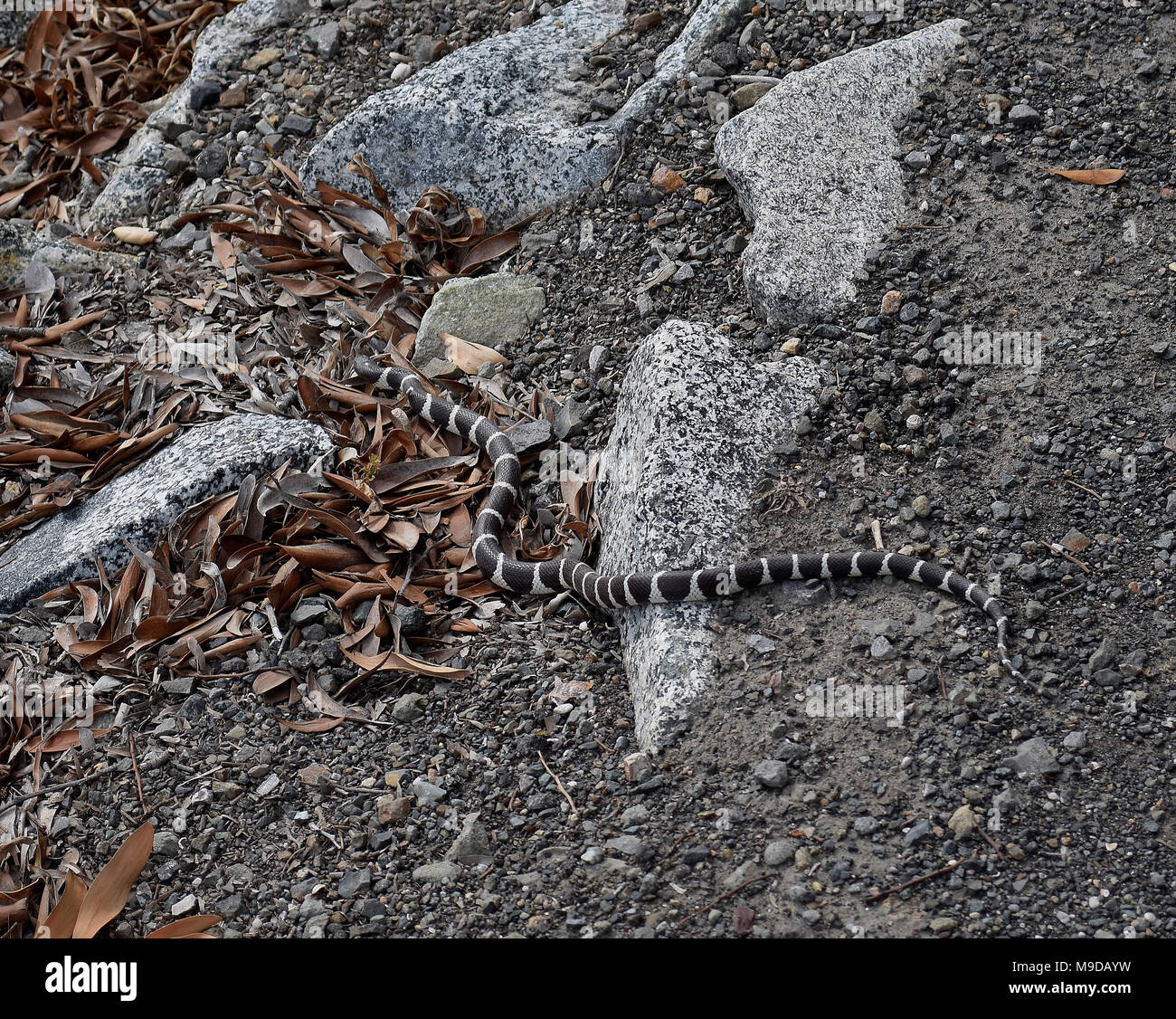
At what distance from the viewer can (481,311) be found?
671 cm

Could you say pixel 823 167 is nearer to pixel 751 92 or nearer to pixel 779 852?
pixel 751 92

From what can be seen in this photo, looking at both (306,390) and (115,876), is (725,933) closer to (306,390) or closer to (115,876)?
(115,876)

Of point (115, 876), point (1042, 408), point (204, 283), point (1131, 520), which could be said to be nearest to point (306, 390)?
point (204, 283)

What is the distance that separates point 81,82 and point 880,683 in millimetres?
8684

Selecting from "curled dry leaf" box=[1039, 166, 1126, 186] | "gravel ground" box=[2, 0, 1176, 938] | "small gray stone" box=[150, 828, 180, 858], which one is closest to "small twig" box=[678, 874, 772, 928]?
"gravel ground" box=[2, 0, 1176, 938]

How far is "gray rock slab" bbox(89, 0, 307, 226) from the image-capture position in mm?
8258

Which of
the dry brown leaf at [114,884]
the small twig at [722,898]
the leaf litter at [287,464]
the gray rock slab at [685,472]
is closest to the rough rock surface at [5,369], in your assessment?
the leaf litter at [287,464]

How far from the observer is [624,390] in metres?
5.66

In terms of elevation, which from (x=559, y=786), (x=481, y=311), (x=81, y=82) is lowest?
(x=559, y=786)

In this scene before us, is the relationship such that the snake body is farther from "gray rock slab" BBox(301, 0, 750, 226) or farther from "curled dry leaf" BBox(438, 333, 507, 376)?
"gray rock slab" BBox(301, 0, 750, 226)

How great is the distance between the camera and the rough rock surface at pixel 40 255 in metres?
7.73

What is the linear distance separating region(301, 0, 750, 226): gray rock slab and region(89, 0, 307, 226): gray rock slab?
4.79 ft

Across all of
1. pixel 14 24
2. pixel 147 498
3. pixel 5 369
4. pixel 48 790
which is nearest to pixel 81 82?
A: pixel 14 24

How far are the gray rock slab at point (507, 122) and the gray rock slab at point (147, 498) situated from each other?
2206 millimetres
